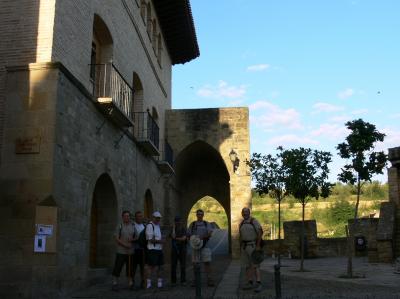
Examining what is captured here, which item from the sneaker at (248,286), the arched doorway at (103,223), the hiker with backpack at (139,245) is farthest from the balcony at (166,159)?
the sneaker at (248,286)

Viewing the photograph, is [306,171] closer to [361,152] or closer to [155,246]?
[361,152]

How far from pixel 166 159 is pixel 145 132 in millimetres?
4836

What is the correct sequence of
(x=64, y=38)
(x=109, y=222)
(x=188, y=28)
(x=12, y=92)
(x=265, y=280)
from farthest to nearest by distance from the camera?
(x=188, y=28) < (x=109, y=222) < (x=265, y=280) < (x=64, y=38) < (x=12, y=92)

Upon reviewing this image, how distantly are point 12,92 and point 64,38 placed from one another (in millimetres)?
1530

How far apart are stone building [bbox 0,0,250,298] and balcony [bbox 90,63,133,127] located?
25 mm

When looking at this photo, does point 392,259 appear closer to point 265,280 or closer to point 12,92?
point 265,280

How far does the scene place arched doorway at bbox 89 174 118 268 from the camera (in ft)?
39.7

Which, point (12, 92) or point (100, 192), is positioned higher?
point (12, 92)

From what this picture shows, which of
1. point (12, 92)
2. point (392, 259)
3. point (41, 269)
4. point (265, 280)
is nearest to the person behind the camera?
point (41, 269)

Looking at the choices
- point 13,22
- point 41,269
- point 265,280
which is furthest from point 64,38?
point 265,280

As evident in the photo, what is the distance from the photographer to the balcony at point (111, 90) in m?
11.1

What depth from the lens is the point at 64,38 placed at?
9477 millimetres

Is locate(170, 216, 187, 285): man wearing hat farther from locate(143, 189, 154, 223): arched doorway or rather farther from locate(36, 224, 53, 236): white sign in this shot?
locate(143, 189, 154, 223): arched doorway

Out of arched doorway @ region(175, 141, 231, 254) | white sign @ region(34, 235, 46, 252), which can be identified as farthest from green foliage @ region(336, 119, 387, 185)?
arched doorway @ region(175, 141, 231, 254)
